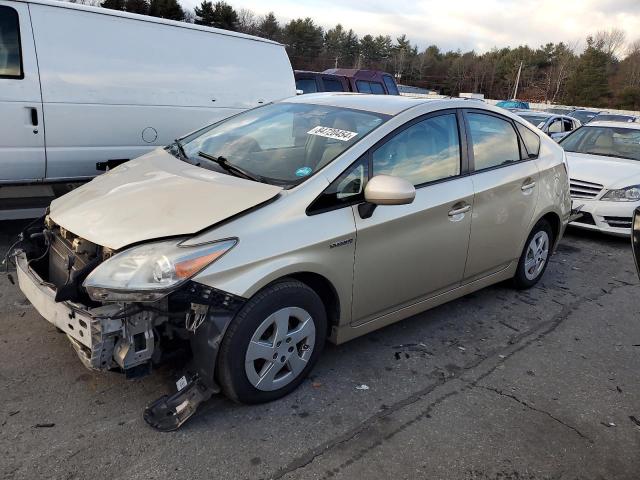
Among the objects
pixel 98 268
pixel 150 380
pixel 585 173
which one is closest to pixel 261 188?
pixel 98 268

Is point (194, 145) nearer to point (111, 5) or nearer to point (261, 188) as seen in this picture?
point (261, 188)

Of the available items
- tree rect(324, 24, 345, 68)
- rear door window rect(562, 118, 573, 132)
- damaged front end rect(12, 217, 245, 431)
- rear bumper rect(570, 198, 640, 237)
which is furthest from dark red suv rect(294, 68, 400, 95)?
tree rect(324, 24, 345, 68)

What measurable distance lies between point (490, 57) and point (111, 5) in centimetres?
7414

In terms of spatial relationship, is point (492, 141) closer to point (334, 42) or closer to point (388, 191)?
point (388, 191)

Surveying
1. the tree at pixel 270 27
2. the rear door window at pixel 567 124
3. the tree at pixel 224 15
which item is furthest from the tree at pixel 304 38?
the rear door window at pixel 567 124

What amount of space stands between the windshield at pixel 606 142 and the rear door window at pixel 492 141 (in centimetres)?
447

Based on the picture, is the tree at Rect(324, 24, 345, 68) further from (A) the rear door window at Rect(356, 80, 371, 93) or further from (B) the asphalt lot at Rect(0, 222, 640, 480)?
(B) the asphalt lot at Rect(0, 222, 640, 480)

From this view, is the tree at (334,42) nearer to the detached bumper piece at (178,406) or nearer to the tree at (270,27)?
the tree at (270,27)

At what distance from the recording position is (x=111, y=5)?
43.0 metres

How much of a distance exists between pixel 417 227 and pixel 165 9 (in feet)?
168

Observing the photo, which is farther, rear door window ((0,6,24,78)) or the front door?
Answer: rear door window ((0,6,24,78))

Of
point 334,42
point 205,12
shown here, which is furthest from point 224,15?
point 334,42

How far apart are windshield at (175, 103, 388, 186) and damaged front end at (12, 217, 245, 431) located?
0.90 m

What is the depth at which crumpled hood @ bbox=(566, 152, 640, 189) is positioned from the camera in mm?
7059
